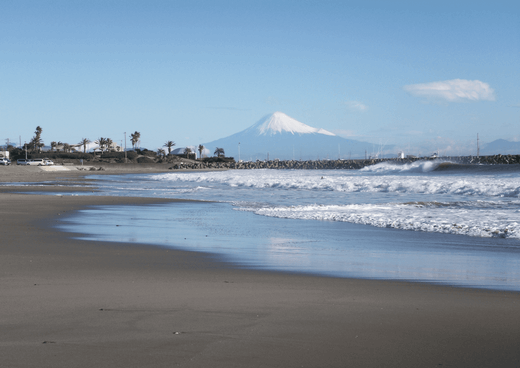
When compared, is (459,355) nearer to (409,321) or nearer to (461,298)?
(409,321)

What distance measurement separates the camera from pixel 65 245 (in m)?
8.23

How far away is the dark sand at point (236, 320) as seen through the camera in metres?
3.17

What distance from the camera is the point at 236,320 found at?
3.96 meters

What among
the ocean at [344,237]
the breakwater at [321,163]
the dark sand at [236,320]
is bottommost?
the ocean at [344,237]

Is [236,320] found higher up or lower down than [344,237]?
higher up

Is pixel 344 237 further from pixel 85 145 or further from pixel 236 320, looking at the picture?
pixel 85 145

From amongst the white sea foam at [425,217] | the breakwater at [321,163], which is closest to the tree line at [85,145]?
the breakwater at [321,163]

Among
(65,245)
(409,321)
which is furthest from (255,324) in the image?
(65,245)

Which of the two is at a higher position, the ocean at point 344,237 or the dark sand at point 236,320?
the dark sand at point 236,320

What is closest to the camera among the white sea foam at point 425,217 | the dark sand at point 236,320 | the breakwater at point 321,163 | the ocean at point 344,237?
the dark sand at point 236,320

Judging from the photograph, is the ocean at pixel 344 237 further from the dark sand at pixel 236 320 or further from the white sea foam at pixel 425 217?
the dark sand at pixel 236 320

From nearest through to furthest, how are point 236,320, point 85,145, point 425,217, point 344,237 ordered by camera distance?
point 236,320
point 344,237
point 425,217
point 85,145

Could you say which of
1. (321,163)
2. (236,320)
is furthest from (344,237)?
Answer: (321,163)

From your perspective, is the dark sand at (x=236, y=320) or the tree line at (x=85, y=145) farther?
the tree line at (x=85, y=145)
